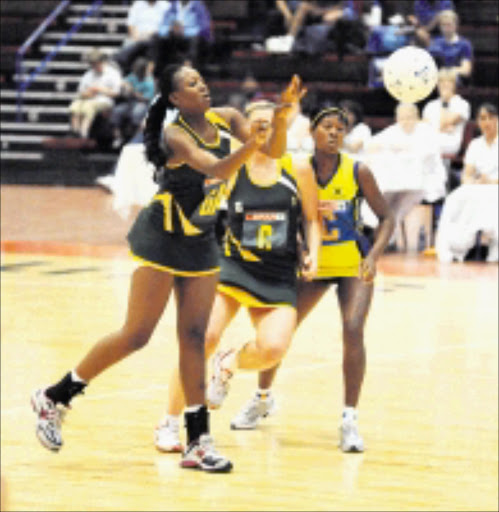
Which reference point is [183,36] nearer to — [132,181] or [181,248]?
[132,181]

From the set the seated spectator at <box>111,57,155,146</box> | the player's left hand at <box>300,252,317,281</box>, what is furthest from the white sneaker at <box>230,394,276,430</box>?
the seated spectator at <box>111,57,155,146</box>

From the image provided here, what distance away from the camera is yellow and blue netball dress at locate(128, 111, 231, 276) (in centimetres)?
624

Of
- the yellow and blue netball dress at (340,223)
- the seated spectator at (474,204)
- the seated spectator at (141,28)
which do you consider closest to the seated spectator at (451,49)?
the seated spectator at (474,204)

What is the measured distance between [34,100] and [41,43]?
3.16 feet

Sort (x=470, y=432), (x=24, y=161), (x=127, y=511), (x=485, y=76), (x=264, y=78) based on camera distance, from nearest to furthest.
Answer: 1. (x=127, y=511)
2. (x=470, y=432)
3. (x=485, y=76)
4. (x=264, y=78)
5. (x=24, y=161)

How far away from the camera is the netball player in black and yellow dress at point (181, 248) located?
603 centimetres

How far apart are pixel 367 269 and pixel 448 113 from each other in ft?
27.1

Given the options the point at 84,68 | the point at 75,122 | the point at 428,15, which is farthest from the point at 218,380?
the point at 84,68

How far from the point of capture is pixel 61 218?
58.0 feet

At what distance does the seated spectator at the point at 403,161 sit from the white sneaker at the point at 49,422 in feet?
23.7

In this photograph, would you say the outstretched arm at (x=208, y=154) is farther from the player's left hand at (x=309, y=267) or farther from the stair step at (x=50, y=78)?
the stair step at (x=50, y=78)

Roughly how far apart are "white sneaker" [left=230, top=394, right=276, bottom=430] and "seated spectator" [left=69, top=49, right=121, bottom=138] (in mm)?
12239

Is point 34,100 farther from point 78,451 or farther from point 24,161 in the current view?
point 78,451

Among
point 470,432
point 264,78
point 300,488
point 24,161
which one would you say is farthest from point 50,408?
point 24,161
